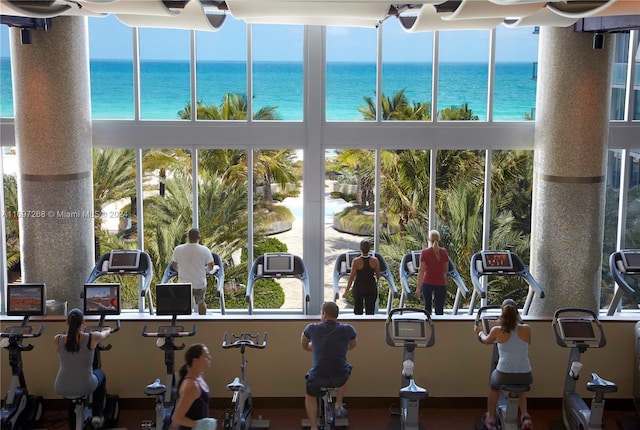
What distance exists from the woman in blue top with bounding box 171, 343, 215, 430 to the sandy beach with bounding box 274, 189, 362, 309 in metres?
5.02

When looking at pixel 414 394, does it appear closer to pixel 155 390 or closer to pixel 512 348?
pixel 512 348

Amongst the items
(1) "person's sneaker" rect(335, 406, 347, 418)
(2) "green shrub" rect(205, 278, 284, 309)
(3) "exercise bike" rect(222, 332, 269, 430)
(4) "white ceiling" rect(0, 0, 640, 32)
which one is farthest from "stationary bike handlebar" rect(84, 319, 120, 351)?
(2) "green shrub" rect(205, 278, 284, 309)

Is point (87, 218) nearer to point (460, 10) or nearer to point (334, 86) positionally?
point (334, 86)

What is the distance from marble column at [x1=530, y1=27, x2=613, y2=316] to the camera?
31.5 feet

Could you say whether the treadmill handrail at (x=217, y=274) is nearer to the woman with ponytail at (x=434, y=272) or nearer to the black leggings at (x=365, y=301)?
the black leggings at (x=365, y=301)

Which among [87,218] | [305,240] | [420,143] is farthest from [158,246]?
[420,143]

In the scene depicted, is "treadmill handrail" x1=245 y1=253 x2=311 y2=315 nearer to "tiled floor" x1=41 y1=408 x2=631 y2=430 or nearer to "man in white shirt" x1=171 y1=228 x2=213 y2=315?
"man in white shirt" x1=171 y1=228 x2=213 y2=315

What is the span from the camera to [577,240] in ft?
32.6

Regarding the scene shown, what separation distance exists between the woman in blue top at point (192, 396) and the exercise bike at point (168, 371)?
1430 millimetres

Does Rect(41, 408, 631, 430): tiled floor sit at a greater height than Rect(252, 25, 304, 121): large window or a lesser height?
lesser

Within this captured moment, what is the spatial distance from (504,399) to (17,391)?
174 inches

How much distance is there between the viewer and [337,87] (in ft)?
34.1

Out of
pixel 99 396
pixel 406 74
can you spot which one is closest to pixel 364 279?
pixel 406 74

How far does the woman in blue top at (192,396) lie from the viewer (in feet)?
18.7
